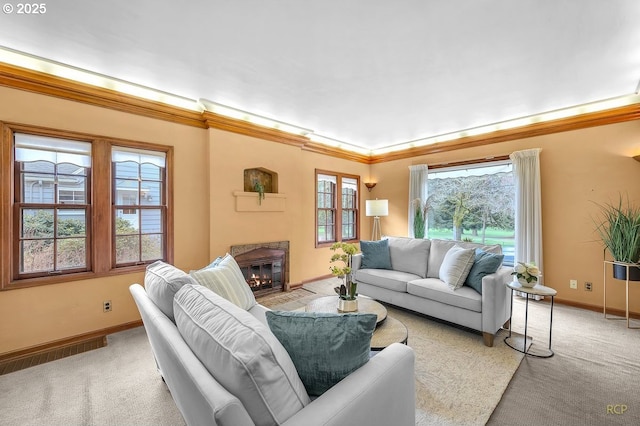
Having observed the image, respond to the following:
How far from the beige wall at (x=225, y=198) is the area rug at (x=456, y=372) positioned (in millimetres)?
2006

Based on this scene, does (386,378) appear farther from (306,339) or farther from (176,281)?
(176,281)

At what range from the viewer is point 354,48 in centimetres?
233

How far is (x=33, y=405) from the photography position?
1.93 m

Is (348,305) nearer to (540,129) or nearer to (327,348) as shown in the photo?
(327,348)

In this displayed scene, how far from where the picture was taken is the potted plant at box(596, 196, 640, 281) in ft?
10.0

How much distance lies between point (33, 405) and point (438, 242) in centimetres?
424

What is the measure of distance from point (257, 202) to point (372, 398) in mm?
3429

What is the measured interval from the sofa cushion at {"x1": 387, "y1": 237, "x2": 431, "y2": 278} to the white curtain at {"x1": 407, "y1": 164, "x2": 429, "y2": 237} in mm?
1547

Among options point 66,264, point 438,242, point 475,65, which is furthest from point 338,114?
point 66,264

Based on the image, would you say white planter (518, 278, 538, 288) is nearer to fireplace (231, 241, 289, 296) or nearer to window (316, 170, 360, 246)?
fireplace (231, 241, 289, 296)

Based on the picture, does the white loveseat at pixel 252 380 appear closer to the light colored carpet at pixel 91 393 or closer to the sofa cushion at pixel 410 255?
the light colored carpet at pixel 91 393

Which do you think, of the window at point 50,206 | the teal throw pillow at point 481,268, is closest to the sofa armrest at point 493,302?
the teal throw pillow at point 481,268

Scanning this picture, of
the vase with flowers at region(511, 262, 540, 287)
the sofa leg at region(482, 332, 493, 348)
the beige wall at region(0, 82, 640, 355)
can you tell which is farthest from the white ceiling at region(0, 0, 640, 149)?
the sofa leg at region(482, 332, 493, 348)

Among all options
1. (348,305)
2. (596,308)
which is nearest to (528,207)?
Answer: (596,308)
